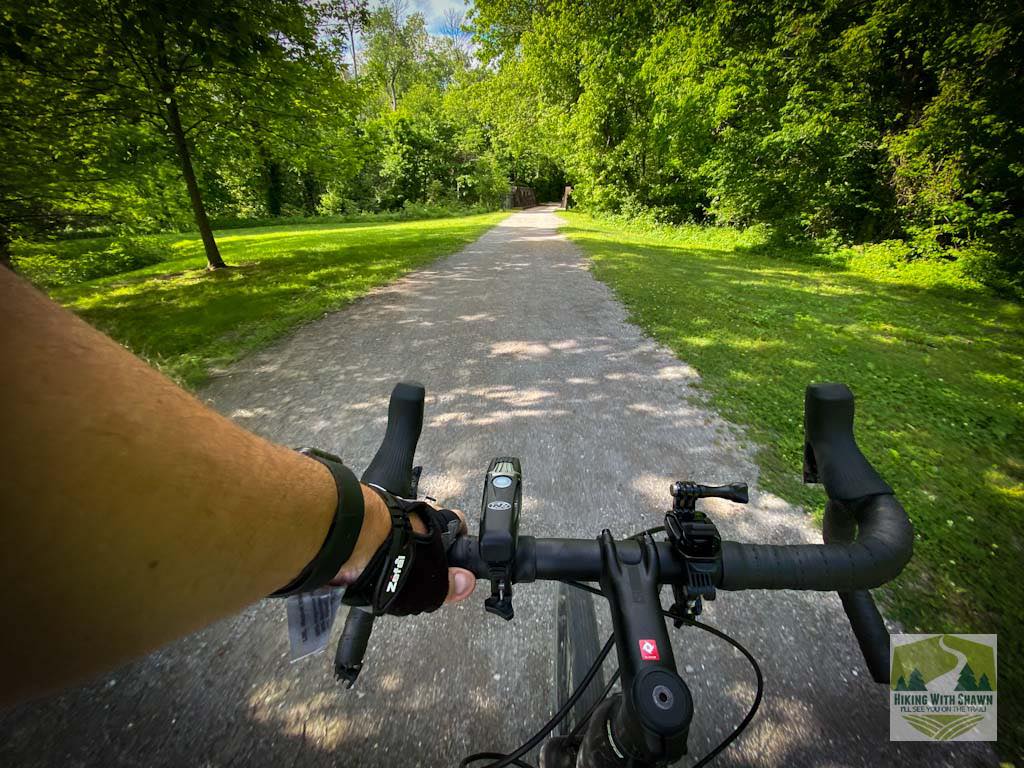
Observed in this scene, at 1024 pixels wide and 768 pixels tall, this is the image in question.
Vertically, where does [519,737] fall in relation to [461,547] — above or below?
below

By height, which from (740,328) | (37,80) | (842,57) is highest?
(842,57)

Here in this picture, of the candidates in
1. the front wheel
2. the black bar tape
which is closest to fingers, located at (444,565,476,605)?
the front wheel

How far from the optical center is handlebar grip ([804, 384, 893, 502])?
111 centimetres

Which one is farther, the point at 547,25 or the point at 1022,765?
the point at 547,25

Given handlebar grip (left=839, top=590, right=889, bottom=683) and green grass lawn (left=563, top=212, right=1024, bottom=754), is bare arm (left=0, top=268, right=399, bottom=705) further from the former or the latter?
green grass lawn (left=563, top=212, right=1024, bottom=754)

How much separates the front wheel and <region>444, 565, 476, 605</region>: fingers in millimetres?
595

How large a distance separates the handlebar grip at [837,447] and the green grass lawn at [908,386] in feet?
4.93

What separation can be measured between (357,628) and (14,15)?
832 cm

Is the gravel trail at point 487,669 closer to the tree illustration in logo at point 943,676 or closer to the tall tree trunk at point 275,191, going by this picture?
the tree illustration in logo at point 943,676

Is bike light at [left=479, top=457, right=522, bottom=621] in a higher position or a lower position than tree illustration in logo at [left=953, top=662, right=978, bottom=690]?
higher

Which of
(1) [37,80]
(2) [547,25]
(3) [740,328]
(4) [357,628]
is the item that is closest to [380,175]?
(2) [547,25]

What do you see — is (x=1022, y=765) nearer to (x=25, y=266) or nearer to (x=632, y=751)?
(x=632, y=751)

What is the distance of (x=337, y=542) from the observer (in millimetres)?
787

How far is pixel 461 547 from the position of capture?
1133 millimetres
